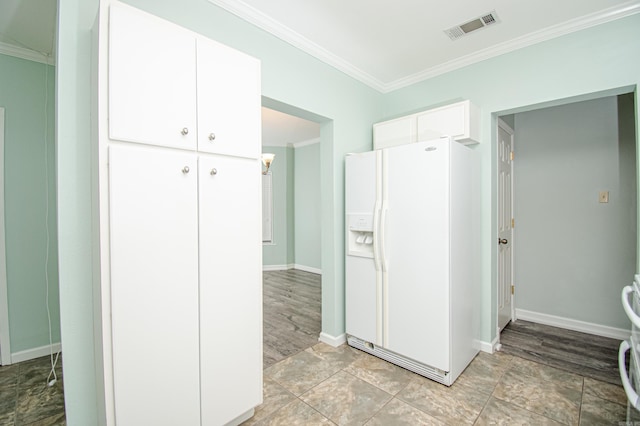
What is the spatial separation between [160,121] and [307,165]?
5129 mm

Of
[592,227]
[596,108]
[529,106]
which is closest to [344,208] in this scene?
[529,106]

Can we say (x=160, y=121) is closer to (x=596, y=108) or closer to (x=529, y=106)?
(x=529, y=106)

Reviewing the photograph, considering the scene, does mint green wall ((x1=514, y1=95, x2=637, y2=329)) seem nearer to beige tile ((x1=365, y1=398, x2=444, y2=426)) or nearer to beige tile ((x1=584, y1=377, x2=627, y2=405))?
Answer: beige tile ((x1=584, y1=377, x2=627, y2=405))

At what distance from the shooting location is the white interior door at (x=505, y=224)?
304 cm

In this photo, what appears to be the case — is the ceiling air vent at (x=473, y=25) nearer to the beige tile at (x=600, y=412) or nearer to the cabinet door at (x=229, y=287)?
the cabinet door at (x=229, y=287)

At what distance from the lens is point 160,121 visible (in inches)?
54.1

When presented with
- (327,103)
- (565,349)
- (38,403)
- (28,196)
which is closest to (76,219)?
(38,403)

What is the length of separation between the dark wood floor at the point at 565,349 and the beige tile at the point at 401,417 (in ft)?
4.43

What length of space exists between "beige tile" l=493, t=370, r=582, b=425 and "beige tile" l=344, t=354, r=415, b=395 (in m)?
0.63

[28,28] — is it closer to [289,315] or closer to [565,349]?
[289,315]

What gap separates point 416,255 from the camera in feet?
7.52

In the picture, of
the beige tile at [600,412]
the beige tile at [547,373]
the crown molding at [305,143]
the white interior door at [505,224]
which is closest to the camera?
the beige tile at [600,412]

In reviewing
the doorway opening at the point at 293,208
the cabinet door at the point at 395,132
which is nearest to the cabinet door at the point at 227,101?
the cabinet door at the point at 395,132

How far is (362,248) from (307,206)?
3.87 m
